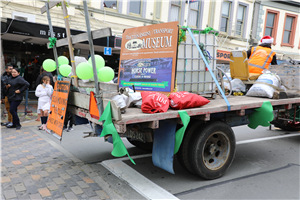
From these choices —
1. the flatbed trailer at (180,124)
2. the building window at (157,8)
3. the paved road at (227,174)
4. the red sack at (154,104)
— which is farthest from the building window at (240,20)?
the red sack at (154,104)

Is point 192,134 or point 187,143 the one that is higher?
point 192,134

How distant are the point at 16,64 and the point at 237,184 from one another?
39.4 ft

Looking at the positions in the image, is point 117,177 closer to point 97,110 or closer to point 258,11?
point 97,110

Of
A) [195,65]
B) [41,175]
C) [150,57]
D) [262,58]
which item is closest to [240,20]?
[262,58]

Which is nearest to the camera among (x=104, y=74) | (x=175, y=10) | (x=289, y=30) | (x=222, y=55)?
(x=104, y=74)

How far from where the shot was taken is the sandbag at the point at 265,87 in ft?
15.6

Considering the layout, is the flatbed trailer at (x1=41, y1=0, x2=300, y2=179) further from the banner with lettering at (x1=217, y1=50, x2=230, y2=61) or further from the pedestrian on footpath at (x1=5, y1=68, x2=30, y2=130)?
the banner with lettering at (x1=217, y1=50, x2=230, y2=61)

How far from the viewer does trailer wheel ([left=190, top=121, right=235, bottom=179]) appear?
3578 millimetres

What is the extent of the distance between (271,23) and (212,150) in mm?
18043

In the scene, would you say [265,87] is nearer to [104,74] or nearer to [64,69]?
[104,74]

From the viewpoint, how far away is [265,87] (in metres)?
4.80

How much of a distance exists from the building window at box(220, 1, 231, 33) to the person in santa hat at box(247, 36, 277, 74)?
37.4 feet

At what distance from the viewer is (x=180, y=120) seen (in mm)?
3215

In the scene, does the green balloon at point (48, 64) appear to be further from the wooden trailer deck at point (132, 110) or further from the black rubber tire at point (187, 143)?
the black rubber tire at point (187, 143)
